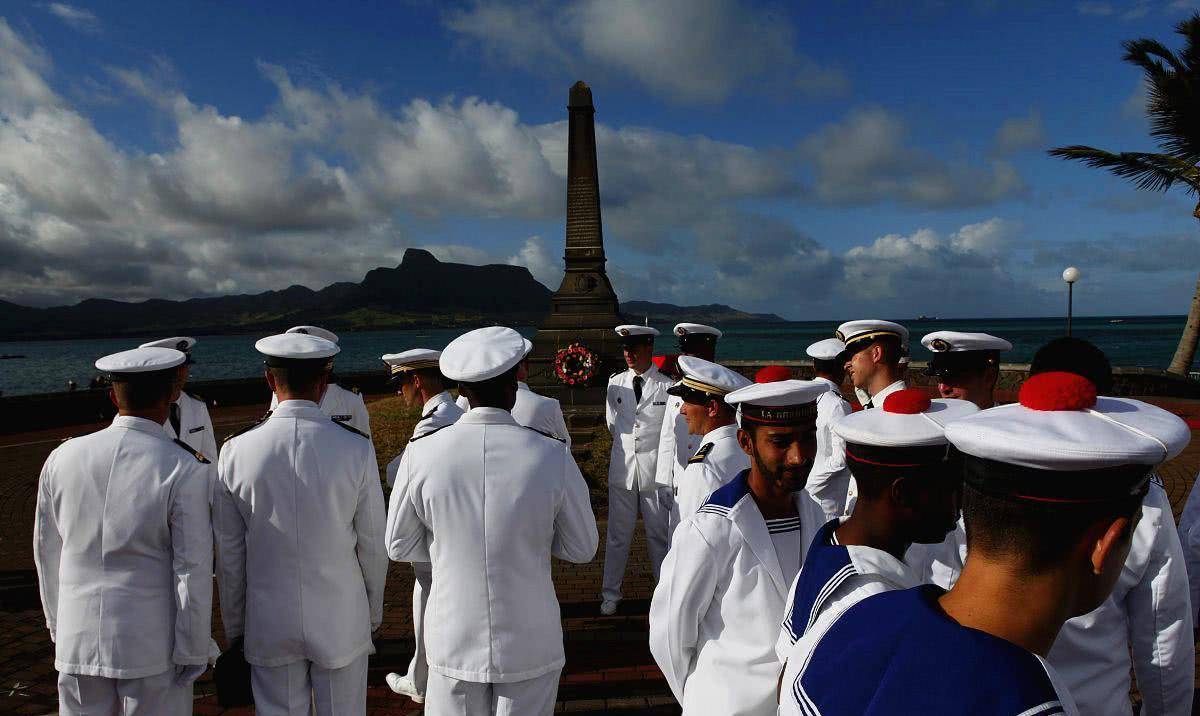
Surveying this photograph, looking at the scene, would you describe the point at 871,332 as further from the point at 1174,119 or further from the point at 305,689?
the point at 1174,119

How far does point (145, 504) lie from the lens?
295cm

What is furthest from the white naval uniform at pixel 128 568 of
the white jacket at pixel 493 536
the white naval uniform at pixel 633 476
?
the white naval uniform at pixel 633 476

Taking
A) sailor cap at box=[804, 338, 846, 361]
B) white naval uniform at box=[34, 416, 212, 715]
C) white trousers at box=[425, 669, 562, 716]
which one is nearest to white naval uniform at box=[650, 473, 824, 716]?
white trousers at box=[425, 669, 562, 716]

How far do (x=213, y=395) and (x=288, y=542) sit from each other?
1960cm

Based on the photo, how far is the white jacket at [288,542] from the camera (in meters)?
3.07

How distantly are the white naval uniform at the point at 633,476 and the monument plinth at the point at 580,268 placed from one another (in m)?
7.94

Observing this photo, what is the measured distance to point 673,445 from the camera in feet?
19.5

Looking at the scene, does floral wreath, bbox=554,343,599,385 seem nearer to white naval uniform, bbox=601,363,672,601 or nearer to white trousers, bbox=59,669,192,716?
white naval uniform, bbox=601,363,672,601

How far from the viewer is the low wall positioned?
1602 cm

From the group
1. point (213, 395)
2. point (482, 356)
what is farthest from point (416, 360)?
point (213, 395)

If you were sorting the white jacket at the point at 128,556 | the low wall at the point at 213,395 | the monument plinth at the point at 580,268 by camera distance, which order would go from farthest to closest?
1. the low wall at the point at 213,395
2. the monument plinth at the point at 580,268
3. the white jacket at the point at 128,556

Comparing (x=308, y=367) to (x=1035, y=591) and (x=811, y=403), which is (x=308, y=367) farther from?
(x=1035, y=591)

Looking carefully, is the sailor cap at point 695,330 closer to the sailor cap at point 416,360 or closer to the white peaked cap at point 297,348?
the sailor cap at point 416,360

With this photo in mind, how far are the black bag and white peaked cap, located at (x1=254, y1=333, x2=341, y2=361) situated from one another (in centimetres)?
131
